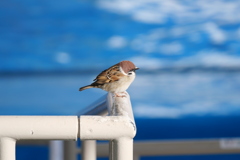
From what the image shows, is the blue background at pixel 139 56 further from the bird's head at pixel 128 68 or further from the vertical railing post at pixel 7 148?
the vertical railing post at pixel 7 148

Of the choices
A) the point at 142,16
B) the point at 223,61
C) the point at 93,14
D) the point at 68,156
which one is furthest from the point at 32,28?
the point at 68,156

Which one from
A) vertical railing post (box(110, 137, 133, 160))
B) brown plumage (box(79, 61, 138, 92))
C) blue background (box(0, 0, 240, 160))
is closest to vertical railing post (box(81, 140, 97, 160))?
brown plumage (box(79, 61, 138, 92))

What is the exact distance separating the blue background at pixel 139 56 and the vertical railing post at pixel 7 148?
3484 millimetres

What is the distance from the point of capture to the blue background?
3979 millimetres

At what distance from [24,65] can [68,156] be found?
10.3ft

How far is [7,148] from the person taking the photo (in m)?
0.45

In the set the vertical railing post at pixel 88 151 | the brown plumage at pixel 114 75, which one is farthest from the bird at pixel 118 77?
the vertical railing post at pixel 88 151

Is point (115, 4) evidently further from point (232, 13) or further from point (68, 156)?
point (68, 156)

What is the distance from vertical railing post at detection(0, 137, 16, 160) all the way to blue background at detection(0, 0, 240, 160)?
348 cm

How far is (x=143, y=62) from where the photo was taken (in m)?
4.09

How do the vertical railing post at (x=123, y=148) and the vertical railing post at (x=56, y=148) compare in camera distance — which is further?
the vertical railing post at (x=56, y=148)

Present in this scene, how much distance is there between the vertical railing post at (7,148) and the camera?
449 millimetres

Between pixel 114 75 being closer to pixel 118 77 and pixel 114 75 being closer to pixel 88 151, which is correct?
pixel 118 77

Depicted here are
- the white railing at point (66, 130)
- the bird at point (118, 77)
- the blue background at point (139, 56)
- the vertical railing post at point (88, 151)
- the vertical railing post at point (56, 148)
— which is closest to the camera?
the white railing at point (66, 130)
